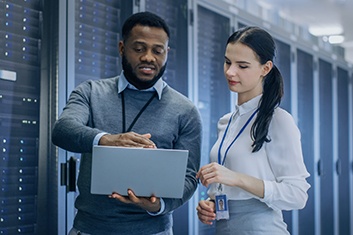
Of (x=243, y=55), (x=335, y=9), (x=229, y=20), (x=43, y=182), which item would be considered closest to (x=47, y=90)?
(x=43, y=182)

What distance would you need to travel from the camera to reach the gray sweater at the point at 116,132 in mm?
1468

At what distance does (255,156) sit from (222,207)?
183mm

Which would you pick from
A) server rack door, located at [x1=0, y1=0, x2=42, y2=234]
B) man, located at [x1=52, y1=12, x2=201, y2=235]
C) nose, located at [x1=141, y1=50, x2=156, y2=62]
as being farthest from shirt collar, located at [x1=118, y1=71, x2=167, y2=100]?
server rack door, located at [x1=0, y1=0, x2=42, y2=234]

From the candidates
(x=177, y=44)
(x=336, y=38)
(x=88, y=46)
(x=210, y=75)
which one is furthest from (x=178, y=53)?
(x=336, y=38)

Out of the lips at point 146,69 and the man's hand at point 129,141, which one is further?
the lips at point 146,69

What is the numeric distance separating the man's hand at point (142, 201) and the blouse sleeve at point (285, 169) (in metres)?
0.32

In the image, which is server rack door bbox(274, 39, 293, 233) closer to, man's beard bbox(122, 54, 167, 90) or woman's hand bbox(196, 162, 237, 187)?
man's beard bbox(122, 54, 167, 90)

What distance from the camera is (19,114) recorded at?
1.94 metres

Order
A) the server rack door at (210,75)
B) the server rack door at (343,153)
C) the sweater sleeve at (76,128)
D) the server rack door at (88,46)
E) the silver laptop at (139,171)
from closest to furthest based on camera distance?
1. the silver laptop at (139,171)
2. the sweater sleeve at (76,128)
3. the server rack door at (88,46)
4. the server rack door at (210,75)
5. the server rack door at (343,153)

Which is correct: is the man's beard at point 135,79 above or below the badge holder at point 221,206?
above

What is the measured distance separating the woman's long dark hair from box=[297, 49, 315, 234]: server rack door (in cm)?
292

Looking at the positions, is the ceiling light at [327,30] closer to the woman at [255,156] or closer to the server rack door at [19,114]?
the server rack door at [19,114]

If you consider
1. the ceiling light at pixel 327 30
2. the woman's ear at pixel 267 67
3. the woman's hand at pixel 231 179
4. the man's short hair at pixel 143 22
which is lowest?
the woman's hand at pixel 231 179

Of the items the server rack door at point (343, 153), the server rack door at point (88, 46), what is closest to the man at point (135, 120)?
the server rack door at point (88, 46)
